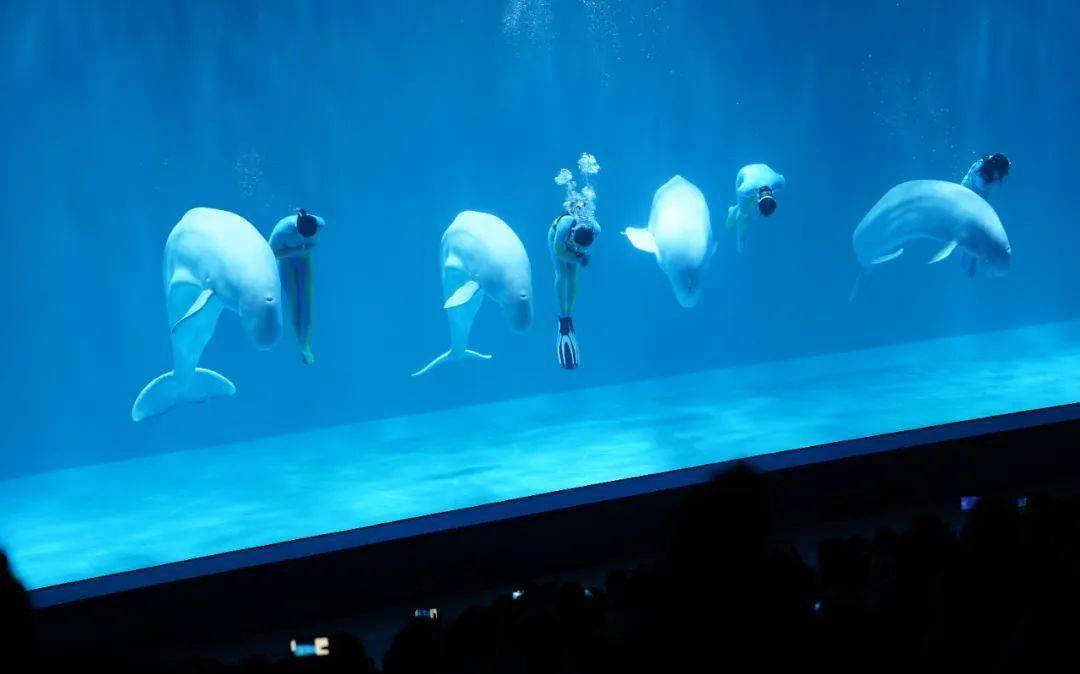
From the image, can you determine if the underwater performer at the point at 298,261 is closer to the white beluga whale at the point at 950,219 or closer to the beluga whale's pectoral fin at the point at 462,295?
the beluga whale's pectoral fin at the point at 462,295

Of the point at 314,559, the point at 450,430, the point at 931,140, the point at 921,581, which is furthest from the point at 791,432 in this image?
the point at 931,140

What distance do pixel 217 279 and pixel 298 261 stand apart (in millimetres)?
672

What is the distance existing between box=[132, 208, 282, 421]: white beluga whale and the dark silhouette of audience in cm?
472

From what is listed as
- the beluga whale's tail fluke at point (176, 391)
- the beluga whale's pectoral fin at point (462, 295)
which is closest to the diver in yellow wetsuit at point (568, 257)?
the beluga whale's pectoral fin at point (462, 295)

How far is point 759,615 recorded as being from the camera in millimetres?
1428

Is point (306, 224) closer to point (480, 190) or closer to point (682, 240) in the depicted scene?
point (682, 240)

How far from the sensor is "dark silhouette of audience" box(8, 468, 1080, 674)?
1.40 m

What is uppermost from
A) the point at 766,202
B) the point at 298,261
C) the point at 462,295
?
the point at 766,202

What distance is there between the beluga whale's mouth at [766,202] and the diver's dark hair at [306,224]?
372cm

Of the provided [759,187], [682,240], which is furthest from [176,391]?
[759,187]

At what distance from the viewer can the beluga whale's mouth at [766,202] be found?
7633 millimetres

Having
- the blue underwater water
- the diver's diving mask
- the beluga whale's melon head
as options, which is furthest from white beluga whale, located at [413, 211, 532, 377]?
the beluga whale's melon head

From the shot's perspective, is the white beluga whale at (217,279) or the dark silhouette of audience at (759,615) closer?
the dark silhouette of audience at (759,615)

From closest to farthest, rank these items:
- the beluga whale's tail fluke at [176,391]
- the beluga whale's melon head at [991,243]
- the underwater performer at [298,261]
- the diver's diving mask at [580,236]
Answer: the underwater performer at [298,261], the diver's diving mask at [580,236], the beluga whale's tail fluke at [176,391], the beluga whale's melon head at [991,243]
